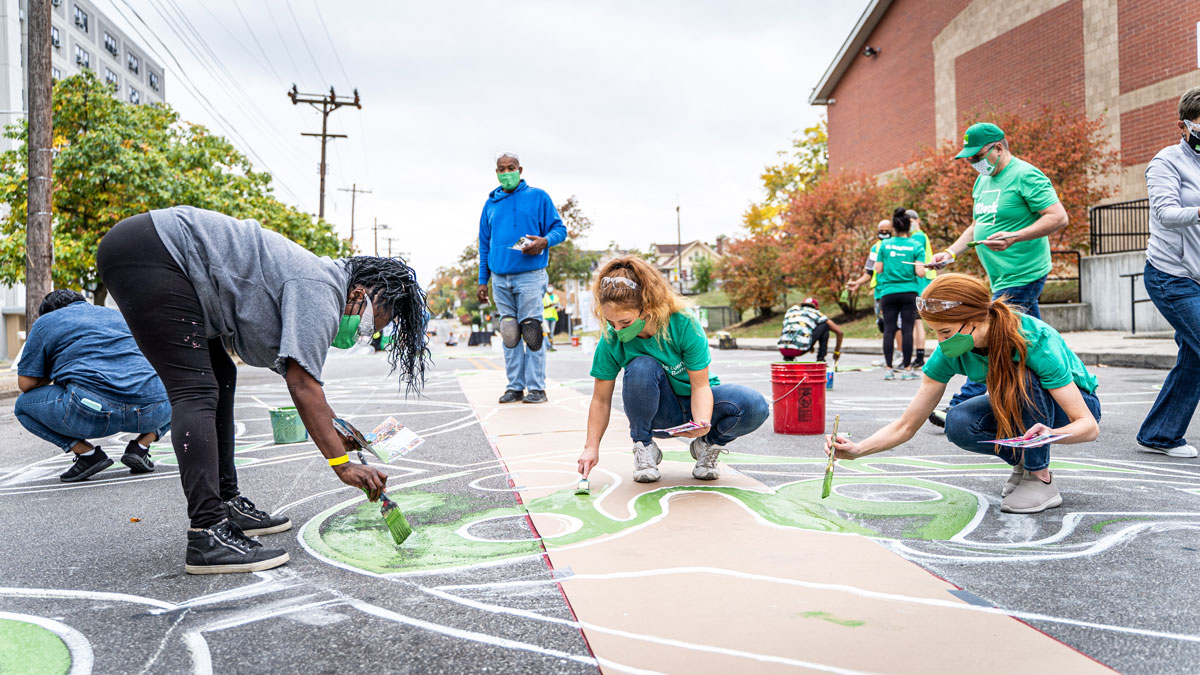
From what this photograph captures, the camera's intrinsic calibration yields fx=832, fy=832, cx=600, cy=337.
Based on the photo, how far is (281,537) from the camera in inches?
116

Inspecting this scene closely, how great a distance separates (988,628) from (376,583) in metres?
1.60

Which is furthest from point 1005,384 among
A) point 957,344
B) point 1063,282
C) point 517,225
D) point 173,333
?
point 1063,282

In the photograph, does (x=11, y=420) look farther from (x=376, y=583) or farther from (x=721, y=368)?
(x=721, y=368)

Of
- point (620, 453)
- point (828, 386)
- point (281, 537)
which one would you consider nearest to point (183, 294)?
point (281, 537)

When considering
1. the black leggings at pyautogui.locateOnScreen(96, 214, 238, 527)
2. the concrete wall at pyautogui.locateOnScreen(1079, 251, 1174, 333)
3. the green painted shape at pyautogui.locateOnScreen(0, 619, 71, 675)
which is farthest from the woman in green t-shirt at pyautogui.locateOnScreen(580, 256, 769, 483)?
the concrete wall at pyautogui.locateOnScreen(1079, 251, 1174, 333)

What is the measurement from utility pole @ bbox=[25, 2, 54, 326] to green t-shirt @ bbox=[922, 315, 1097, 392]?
38.2 feet

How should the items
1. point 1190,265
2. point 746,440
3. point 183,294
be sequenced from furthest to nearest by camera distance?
point 746,440, point 1190,265, point 183,294

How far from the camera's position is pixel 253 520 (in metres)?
3.01

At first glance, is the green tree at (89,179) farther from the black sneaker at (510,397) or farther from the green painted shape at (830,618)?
the green painted shape at (830,618)

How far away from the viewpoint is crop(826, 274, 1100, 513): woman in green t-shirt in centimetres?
282

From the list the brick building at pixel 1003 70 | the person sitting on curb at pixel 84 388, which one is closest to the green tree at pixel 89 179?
the person sitting on curb at pixel 84 388

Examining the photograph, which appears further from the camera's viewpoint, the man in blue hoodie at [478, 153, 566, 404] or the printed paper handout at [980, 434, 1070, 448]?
the man in blue hoodie at [478, 153, 566, 404]

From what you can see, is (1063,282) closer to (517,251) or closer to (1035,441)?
(517,251)

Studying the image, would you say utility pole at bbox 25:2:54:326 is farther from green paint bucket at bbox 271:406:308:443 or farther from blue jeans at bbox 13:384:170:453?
blue jeans at bbox 13:384:170:453
